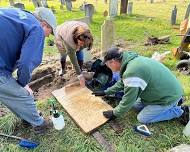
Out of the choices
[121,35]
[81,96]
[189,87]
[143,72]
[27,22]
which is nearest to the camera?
[27,22]

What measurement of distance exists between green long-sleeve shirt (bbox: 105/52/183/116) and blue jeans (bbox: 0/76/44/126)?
128 cm

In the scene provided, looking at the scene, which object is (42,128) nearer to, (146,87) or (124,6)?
(146,87)

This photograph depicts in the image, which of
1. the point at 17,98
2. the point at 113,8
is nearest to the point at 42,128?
the point at 17,98

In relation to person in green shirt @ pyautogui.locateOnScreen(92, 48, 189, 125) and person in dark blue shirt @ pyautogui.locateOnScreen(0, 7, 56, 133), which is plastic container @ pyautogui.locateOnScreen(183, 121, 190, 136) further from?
person in dark blue shirt @ pyautogui.locateOnScreen(0, 7, 56, 133)

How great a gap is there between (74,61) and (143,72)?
5.95 ft

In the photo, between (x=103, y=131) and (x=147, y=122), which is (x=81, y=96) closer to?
(x=103, y=131)

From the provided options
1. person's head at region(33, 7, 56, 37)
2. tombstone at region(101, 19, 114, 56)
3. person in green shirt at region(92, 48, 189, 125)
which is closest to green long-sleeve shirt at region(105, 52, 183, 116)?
person in green shirt at region(92, 48, 189, 125)

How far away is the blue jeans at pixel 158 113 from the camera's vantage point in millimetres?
3773

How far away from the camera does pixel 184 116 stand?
384 cm

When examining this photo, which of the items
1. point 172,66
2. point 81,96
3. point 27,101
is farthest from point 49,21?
point 172,66

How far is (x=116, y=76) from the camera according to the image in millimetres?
4727

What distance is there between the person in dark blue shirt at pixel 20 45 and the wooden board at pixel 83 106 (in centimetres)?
101

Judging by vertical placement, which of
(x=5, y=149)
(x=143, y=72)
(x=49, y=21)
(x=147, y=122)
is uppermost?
(x=49, y=21)

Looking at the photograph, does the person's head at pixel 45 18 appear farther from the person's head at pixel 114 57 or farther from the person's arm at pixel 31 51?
the person's head at pixel 114 57
